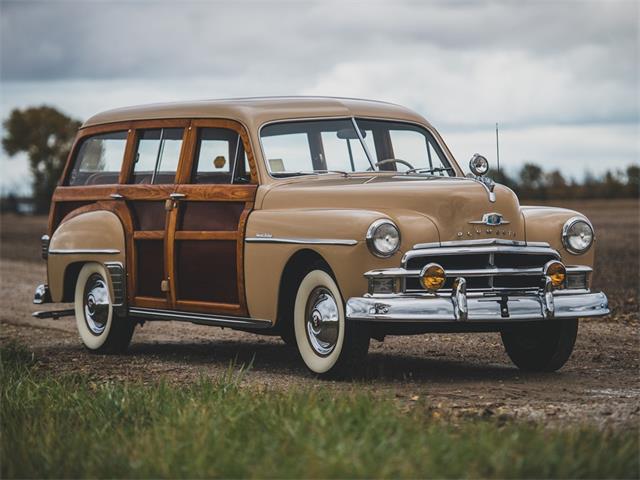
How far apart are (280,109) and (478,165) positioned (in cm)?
162

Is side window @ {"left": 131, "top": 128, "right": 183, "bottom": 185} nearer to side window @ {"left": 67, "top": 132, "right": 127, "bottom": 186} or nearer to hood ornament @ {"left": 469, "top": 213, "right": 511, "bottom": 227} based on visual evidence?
side window @ {"left": 67, "top": 132, "right": 127, "bottom": 186}

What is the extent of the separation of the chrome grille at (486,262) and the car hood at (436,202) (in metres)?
0.09

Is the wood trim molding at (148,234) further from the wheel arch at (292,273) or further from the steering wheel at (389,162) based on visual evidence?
the steering wheel at (389,162)

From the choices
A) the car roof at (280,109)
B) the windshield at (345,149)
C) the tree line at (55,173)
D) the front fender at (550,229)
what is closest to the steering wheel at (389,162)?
the windshield at (345,149)

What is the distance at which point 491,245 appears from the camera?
318 inches

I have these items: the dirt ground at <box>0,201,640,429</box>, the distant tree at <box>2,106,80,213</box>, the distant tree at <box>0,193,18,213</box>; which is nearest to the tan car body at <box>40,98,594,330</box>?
the dirt ground at <box>0,201,640,429</box>

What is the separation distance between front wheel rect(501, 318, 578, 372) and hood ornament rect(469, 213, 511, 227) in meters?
0.88

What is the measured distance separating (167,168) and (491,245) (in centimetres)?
306

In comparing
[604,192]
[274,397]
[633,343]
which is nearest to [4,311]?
[633,343]

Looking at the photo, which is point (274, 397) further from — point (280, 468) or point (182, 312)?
point (182, 312)

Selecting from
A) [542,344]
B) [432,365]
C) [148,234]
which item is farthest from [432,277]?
[148,234]

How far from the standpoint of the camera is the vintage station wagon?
7934 mm

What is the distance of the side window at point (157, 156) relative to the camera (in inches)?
392

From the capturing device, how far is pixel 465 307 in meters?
7.82
